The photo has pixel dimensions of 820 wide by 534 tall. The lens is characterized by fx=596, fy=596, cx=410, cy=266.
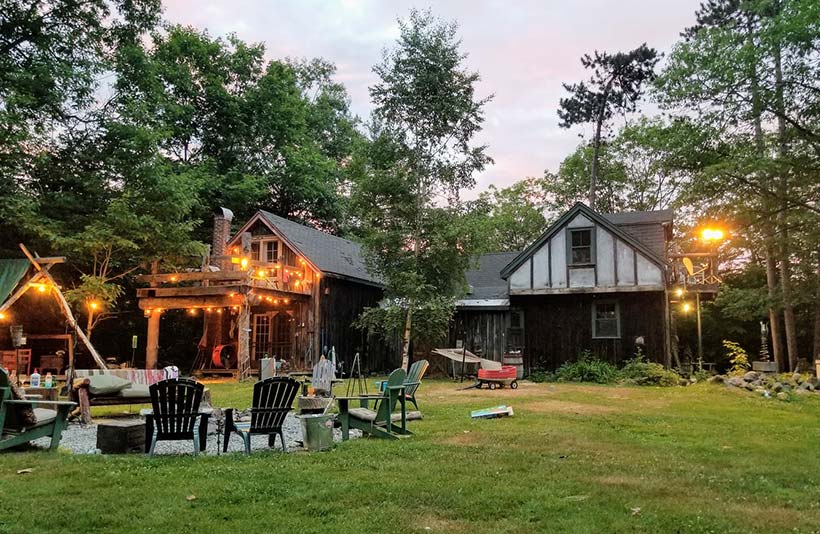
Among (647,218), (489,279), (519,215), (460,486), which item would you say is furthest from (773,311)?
(460,486)

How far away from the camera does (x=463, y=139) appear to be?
60.8ft

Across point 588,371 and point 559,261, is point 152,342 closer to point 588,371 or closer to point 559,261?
point 559,261

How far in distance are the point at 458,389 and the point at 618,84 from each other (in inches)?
861

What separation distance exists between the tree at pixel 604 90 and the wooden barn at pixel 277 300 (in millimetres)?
13807

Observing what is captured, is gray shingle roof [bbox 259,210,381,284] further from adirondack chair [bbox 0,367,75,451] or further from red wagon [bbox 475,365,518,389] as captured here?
adirondack chair [bbox 0,367,75,451]

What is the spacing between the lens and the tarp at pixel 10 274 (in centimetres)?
1391

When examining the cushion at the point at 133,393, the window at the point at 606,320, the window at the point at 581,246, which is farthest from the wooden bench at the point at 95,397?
the window at the point at 606,320

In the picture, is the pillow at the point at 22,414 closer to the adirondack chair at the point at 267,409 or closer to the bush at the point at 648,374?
the adirondack chair at the point at 267,409

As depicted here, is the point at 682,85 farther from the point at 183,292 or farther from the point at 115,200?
the point at 115,200

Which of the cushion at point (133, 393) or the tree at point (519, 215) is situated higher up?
the tree at point (519, 215)

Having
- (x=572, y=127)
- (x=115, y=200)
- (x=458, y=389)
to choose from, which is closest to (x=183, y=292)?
(x=115, y=200)

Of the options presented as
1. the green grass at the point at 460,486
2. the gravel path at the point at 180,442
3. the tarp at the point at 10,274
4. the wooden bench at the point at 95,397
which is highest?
the tarp at the point at 10,274

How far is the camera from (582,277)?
18547mm

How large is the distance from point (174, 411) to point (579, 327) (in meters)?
15.3
